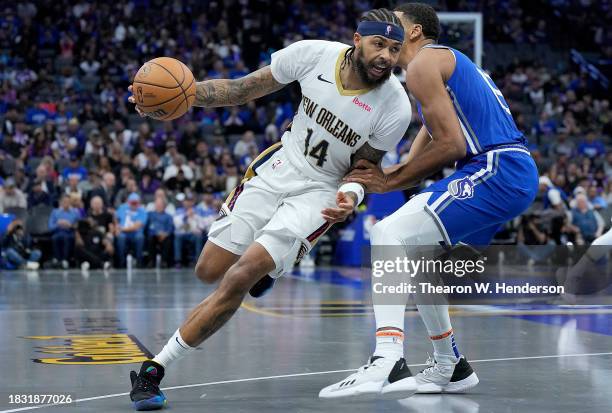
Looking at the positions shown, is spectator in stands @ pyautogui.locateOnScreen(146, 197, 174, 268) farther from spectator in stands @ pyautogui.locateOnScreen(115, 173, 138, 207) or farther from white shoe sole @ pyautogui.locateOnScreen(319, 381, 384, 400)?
white shoe sole @ pyautogui.locateOnScreen(319, 381, 384, 400)

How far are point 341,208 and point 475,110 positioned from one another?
3.25ft

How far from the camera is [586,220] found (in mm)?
19047

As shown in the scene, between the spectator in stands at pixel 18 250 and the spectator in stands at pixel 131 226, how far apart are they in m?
1.50

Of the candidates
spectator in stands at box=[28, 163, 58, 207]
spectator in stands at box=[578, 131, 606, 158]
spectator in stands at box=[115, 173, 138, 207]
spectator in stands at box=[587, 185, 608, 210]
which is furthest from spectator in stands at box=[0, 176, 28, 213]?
spectator in stands at box=[578, 131, 606, 158]

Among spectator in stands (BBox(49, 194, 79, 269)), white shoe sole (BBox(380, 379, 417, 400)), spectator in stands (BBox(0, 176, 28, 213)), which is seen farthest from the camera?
spectator in stands (BBox(0, 176, 28, 213))

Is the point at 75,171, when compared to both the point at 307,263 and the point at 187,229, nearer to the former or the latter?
the point at 187,229

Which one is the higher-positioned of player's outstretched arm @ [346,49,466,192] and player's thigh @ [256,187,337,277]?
player's outstretched arm @ [346,49,466,192]

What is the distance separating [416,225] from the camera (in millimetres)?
5688

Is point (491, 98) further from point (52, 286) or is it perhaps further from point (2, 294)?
point (52, 286)

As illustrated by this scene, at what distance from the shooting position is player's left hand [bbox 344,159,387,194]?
232 inches

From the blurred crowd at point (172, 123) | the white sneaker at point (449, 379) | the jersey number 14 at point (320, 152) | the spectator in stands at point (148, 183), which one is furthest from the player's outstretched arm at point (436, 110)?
the spectator in stands at point (148, 183)

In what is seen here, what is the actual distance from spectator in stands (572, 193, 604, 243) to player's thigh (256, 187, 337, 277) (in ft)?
45.5

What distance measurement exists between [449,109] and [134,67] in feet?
61.9

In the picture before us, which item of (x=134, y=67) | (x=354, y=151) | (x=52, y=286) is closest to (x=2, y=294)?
(x=52, y=286)
